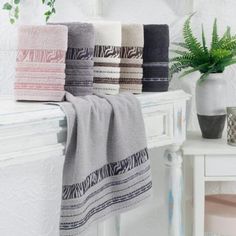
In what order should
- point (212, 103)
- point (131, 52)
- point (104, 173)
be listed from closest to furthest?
point (104, 173)
point (131, 52)
point (212, 103)

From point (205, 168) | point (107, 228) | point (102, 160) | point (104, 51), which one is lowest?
point (107, 228)

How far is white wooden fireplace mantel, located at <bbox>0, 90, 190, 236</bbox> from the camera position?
130 cm

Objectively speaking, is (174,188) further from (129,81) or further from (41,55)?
(41,55)

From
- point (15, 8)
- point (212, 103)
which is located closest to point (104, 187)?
point (212, 103)

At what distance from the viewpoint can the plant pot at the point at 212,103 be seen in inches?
84.0

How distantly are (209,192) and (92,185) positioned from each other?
3.65 feet

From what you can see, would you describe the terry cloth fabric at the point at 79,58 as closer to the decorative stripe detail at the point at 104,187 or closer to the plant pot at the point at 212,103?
the decorative stripe detail at the point at 104,187

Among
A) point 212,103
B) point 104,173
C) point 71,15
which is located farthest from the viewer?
point 71,15

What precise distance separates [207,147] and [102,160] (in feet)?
2.07

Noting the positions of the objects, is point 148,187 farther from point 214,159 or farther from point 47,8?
point 47,8

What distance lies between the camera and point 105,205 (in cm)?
161

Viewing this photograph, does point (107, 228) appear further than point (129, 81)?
Yes

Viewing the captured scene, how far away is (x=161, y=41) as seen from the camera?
191 centimetres

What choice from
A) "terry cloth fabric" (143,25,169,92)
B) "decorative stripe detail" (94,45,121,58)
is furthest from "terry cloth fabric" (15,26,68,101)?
"terry cloth fabric" (143,25,169,92)
